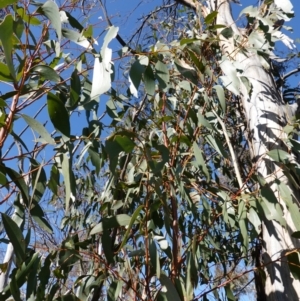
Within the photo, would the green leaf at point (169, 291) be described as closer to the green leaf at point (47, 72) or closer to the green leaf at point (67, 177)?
the green leaf at point (67, 177)

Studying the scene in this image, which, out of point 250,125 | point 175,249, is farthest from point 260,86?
point 175,249

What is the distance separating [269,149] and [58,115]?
98 cm

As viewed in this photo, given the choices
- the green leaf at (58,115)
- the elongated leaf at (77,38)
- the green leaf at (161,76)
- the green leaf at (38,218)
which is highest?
the elongated leaf at (77,38)

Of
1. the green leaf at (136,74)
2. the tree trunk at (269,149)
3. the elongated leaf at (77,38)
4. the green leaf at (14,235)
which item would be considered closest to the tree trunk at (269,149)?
the tree trunk at (269,149)

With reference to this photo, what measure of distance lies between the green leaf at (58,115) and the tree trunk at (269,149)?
500mm

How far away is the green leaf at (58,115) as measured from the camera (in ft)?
2.82

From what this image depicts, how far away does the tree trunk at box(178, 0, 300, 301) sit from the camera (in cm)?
135

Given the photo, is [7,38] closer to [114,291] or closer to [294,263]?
[114,291]

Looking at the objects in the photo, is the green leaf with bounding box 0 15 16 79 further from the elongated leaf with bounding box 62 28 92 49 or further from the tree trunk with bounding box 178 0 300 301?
the tree trunk with bounding box 178 0 300 301

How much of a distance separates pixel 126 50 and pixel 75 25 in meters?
0.19

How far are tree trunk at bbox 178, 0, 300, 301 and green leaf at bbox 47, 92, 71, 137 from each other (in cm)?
50

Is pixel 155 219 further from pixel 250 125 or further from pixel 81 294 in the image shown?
pixel 250 125

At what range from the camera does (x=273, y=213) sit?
1.26m

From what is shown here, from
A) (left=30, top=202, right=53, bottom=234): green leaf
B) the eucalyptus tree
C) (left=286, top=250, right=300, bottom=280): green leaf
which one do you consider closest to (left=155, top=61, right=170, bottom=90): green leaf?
the eucalyptus tree
